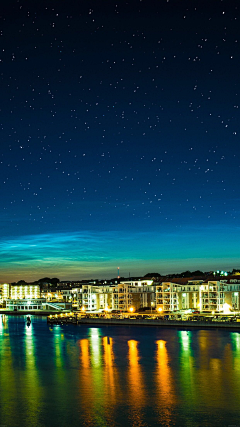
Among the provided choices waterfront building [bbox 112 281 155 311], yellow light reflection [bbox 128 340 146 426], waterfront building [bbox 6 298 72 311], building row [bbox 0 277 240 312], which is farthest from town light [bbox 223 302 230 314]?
waterfront building [bbox 6 298 72 311]

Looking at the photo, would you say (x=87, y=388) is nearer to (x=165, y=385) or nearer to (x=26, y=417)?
(x=165, y=385)

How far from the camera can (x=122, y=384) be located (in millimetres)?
31016

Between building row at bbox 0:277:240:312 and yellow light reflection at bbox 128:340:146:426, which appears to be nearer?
yellow light reflection at bbox 128:340:146:426

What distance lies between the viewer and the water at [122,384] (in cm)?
2341

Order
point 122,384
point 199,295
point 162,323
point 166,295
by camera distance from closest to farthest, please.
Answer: point 122,384 → point 162,323 → point 199,295 → point 166,295

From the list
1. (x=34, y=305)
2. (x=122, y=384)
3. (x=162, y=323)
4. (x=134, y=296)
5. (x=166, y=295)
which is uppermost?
(x=166, y=295)

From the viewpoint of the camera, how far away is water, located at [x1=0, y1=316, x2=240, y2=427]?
2341cm

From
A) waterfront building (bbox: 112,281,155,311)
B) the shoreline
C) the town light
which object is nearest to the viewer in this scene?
the shoreline

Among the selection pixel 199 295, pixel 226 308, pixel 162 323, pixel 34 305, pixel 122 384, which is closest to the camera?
pixel 122 384

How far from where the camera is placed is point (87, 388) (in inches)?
1177

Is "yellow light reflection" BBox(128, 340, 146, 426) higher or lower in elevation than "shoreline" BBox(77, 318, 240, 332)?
higher

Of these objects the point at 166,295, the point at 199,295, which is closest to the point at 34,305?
the point at 166,295

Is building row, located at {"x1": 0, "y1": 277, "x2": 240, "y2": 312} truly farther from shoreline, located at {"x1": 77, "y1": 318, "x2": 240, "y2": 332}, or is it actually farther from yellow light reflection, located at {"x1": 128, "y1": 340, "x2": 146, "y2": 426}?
yellow light reflection, located at {"x1": 128, "y1": 340, "x2": 146, "y2": 426}

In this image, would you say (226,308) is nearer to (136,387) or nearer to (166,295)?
(166,295)
